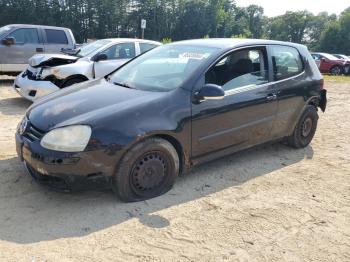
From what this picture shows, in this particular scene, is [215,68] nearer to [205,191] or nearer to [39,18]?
[205,191]

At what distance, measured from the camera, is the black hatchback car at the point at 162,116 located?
352cm

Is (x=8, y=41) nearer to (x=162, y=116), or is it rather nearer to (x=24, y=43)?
A: (x=24, y=43)

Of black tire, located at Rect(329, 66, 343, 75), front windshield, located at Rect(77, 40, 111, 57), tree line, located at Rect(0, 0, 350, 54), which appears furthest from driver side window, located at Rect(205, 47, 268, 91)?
tree line, located at Rect(0, 0, 350, 54)

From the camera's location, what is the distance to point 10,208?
362 cm

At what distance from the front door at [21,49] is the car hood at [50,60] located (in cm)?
340

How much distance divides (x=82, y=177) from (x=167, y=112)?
3.41 feet

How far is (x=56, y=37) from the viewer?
11953 millimetres

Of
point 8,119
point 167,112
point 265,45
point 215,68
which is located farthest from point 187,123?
point 8,119

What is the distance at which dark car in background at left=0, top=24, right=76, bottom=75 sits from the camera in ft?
36.5

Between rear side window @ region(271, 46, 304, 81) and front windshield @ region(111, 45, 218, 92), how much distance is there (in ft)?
3.39

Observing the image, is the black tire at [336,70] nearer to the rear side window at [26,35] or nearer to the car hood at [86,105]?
the rear side window at [26,35]

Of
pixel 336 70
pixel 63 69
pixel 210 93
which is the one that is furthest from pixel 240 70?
pixel 336 70

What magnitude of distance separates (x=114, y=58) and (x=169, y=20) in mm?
69418

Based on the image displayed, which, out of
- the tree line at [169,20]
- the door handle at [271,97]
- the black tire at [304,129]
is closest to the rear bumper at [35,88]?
the door handle at [271,97]
